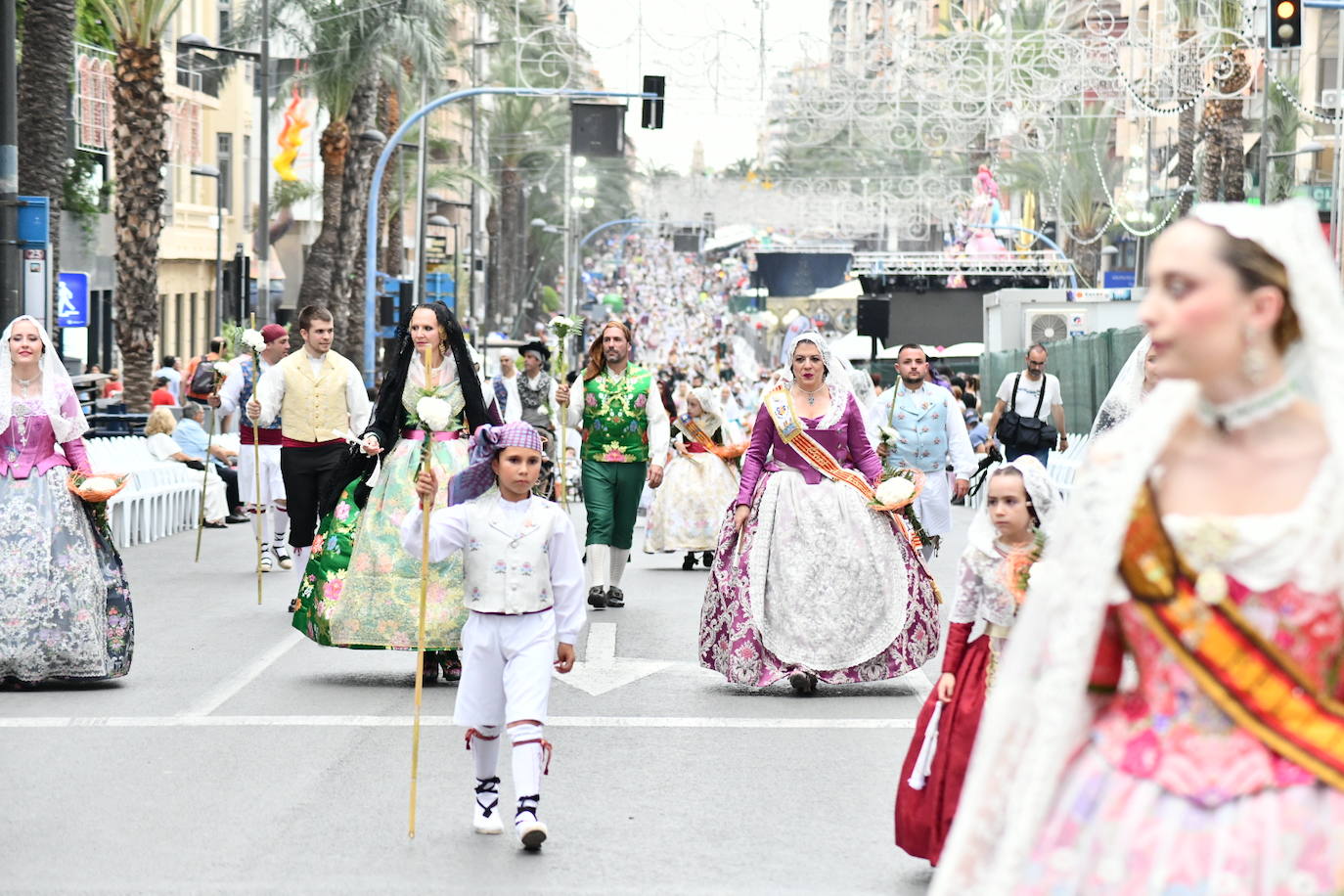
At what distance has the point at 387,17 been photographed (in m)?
40.0

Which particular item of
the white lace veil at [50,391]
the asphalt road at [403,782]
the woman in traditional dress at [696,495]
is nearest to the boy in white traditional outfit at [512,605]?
the asphalt road at [403,782]

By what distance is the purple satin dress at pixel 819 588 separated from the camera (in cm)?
1111

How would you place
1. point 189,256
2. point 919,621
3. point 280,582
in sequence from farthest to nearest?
point 189,256
point 280,582
point 919,621

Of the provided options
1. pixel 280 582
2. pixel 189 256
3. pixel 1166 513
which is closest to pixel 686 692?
pixel 280 582

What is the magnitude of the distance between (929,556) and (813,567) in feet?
14.8

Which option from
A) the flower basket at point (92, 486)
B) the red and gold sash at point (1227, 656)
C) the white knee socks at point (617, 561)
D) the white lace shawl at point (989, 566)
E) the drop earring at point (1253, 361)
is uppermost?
the drop earring at point (1253, 361)

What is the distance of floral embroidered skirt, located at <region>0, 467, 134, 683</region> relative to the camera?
11.0 meters

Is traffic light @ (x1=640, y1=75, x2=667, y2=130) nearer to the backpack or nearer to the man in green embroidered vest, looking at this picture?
the backpack

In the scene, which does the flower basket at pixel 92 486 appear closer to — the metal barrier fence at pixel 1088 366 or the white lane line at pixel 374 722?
the white lane line at pixel 374 722

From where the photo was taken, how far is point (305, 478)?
15.1m

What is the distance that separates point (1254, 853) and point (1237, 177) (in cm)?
3969

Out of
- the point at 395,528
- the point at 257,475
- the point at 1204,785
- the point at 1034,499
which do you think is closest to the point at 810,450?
the point at 395,528

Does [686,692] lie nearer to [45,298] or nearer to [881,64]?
[45,298]

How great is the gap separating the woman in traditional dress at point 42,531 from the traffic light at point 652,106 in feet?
66.0
